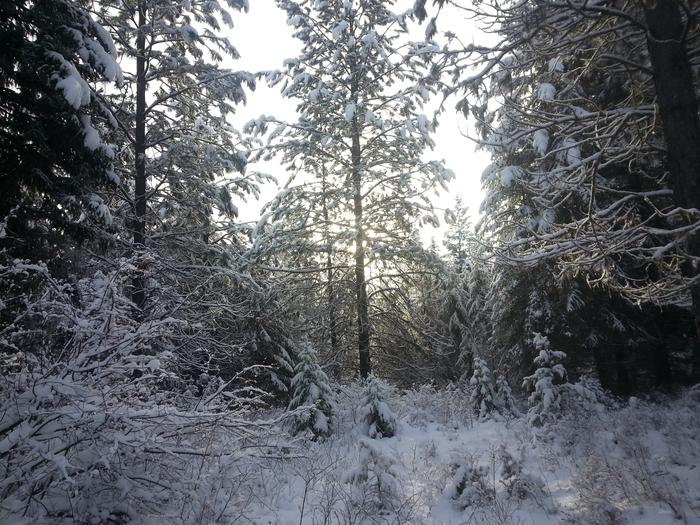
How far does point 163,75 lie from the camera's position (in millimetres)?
10359

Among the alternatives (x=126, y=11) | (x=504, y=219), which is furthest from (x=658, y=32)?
(x=126, y=11)

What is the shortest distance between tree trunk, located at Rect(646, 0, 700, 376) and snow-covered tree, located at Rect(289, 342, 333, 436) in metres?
6.88

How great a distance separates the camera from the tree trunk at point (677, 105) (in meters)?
4.39

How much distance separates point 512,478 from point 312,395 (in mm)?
4688

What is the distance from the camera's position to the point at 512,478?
5.88 meters

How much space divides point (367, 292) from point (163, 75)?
7.89 meters

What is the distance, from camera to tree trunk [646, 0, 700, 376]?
14.4 feet

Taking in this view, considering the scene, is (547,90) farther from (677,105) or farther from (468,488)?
(468,488)

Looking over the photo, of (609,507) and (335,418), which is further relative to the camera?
(335,418)

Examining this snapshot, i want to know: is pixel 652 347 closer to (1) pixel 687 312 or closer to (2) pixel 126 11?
(1) pixel 687 312

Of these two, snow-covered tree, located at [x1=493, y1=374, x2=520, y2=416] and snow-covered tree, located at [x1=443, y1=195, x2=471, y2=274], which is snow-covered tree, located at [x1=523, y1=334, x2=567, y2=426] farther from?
snow-covered tree, located at [x1=443, y1=195, x2=471, y2=274]

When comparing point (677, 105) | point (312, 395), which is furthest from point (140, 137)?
point (677, 105)

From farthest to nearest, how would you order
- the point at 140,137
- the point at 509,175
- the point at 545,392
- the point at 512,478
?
1. the point at 509,175
2. the point at 140,137
3. the point at 545,392
4. the point at 512,478

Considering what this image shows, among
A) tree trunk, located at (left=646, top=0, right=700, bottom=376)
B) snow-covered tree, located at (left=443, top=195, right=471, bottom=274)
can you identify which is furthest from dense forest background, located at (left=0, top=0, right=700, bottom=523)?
snow-covered tree, located at (left=443, top=195, right=471, bottom=274)
